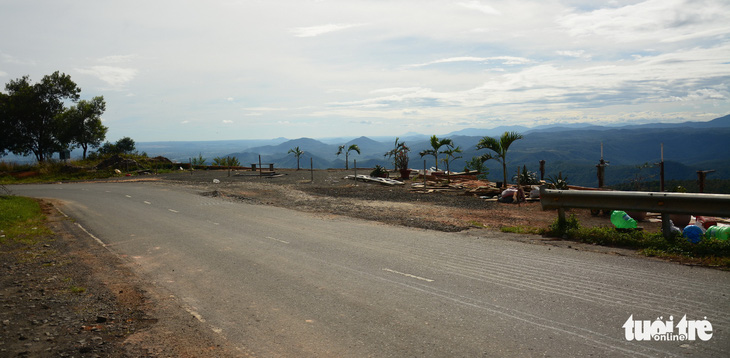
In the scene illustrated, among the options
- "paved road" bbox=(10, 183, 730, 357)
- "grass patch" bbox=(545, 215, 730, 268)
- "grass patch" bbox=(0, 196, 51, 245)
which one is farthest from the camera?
"grass patch" bbox=(0, 196, 51, 245)

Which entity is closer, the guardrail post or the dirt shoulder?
the dirt shoulder

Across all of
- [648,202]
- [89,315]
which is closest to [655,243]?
[648,202]

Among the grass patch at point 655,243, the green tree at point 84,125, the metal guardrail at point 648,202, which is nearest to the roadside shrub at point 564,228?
the grass patch at point 655,243

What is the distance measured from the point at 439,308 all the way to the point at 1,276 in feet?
25.5

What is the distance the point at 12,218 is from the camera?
14586 mm

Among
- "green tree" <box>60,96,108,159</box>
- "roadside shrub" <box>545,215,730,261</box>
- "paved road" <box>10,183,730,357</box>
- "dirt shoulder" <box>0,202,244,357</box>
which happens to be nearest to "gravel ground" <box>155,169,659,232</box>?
"roadside shrub" <box>545,215,730,261</box>

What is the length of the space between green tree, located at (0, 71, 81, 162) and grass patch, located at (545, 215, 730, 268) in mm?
52081

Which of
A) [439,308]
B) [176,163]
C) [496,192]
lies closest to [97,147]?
[176,163]

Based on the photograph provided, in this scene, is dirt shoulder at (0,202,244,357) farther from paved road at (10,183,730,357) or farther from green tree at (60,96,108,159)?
green tree at (60,96,108,159)

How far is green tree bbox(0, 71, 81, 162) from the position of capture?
47.1 meters

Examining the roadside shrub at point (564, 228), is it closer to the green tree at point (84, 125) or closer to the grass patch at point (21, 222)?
the grass patch at point (21, 222)

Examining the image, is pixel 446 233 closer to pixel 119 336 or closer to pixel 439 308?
pixel 439 308

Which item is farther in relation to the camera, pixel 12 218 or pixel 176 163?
pixel 176 163

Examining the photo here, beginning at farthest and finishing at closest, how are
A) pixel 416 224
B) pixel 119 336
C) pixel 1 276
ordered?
1. pixel 416 224
2. pixel 1 276
3. pixel 119 336
